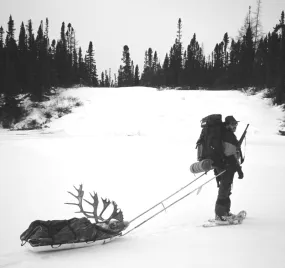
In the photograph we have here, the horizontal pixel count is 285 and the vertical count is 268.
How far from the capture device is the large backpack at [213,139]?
399 centimetres

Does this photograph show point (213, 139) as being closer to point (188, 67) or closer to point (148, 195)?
point (148, 195)

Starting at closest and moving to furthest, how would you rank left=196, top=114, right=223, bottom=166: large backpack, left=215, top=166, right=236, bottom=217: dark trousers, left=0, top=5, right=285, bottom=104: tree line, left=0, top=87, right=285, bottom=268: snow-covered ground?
left=0, top=87, right=285, bottom=268: snow-covered ground
left=196, top=114, right=223, bottom=166: large backpack
left=215, top=166, right=236, bottom=217: dark trousers
left=0, top=5, right=285, bottom=104: tree line

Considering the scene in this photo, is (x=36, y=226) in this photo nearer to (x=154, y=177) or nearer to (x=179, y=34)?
(x=154, y=177)

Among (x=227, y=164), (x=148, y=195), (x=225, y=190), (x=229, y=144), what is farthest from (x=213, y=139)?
(x=148, y=195)

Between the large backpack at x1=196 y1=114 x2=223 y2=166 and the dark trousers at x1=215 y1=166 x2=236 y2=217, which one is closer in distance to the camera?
the large backpack at x1=196 y1=114 x2=223 y2=166

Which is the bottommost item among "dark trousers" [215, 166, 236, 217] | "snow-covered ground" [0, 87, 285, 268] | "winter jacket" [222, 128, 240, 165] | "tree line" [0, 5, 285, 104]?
"snow-covered ground" [0, 87, 285, 268]

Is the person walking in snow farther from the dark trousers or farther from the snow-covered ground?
the snow-covered ground

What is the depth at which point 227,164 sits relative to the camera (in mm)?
4129

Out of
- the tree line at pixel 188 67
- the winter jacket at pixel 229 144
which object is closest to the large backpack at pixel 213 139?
the winter jacket at pixel 229 144

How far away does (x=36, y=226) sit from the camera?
332 cm

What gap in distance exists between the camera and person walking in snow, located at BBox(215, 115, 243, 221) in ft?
13.2

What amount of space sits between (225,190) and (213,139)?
1.06 metres

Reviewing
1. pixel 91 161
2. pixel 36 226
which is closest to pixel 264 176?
pixel 91 161

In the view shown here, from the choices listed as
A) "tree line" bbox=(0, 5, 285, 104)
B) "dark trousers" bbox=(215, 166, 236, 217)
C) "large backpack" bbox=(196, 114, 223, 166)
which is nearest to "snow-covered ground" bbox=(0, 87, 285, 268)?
"dark trousers" bbox=(215, 166, 236, 217)
